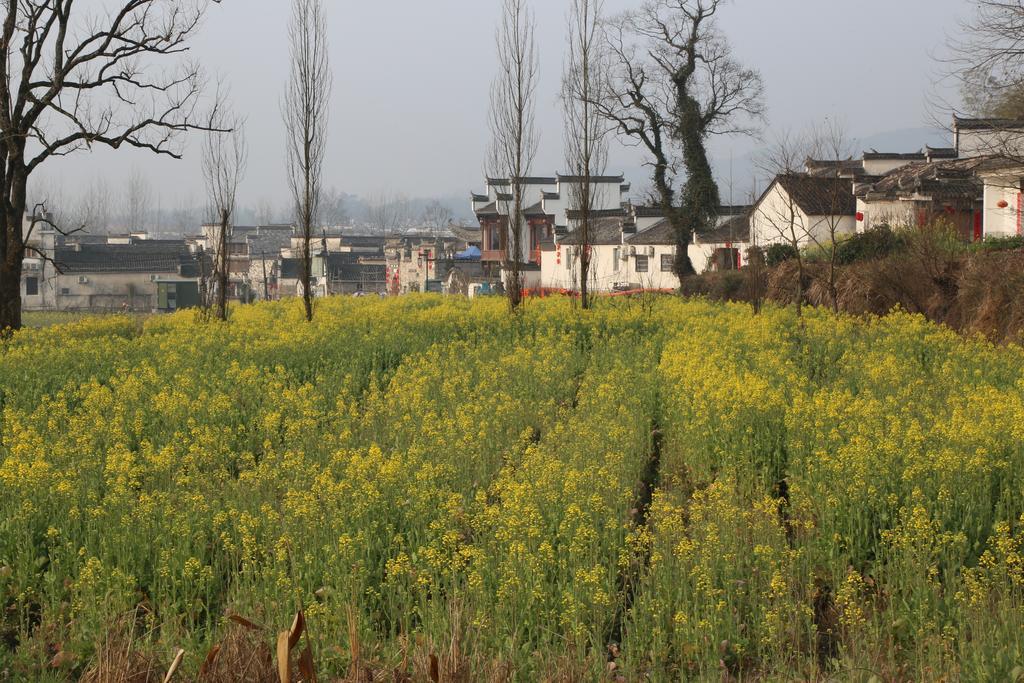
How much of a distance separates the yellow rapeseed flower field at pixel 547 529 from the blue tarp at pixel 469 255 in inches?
2356

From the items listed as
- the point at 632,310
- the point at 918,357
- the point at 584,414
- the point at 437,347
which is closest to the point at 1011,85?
the point at 918,357

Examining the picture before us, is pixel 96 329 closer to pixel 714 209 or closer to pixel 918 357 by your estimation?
pixel 918 357

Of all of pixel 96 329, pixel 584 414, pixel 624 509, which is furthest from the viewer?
pixel 96 329

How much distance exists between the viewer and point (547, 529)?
7.04 metres

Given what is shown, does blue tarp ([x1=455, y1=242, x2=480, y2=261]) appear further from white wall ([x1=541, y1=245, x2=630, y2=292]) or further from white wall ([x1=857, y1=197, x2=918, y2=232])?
white wall ([x1=857, y1=197, x2=918, y2=232])

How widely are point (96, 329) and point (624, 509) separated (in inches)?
611

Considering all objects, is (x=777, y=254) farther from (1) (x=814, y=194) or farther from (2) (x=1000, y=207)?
(2) (x=1000, y=207)

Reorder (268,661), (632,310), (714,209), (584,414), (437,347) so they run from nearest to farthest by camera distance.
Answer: (268,661)
(584,414)
(437,347)
(632,310)
(714,209)

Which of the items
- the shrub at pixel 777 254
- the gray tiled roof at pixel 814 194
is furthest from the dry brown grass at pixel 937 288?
the gray tiled roof at pixel 814 194

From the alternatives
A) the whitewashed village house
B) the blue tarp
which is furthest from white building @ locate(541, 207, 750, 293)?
the blue tarp

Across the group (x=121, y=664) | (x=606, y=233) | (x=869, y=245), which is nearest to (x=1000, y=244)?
(x=869, y=245)

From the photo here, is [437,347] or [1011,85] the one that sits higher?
[1011,85]

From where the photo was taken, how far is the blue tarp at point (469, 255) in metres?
72.6

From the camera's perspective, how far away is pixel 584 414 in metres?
11.3
